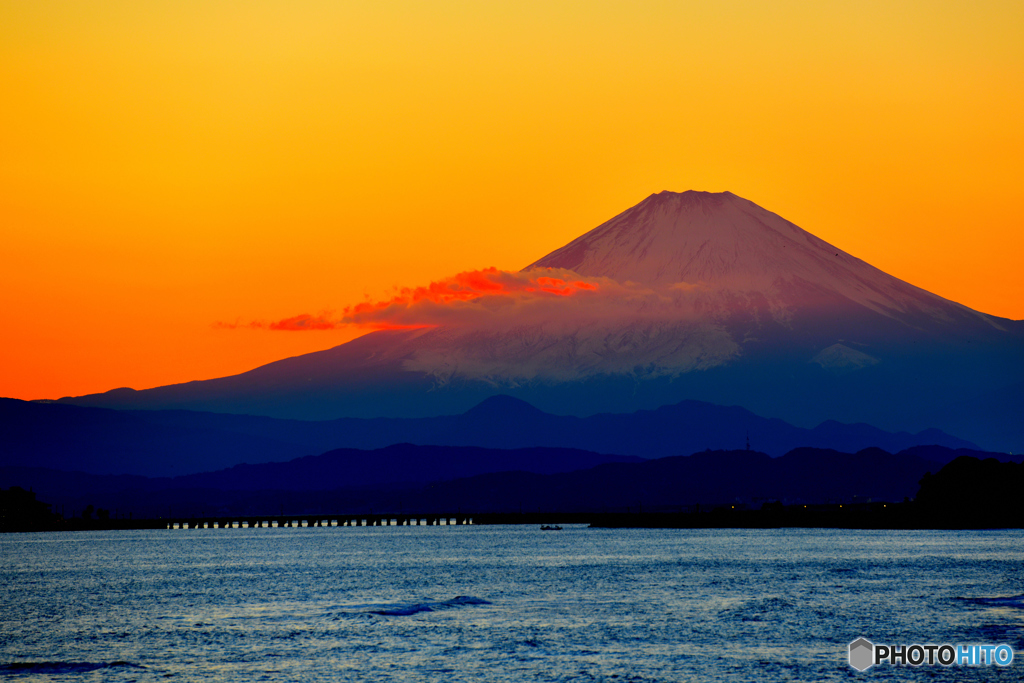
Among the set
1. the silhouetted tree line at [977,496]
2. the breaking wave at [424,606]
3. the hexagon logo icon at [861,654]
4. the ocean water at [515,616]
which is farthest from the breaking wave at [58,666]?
the silhouetted tree line at [977,496]

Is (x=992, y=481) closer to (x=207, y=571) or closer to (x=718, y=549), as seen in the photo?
(x=718, y=549)

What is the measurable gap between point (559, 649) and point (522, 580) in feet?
116

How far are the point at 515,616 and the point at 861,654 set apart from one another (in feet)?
66.2

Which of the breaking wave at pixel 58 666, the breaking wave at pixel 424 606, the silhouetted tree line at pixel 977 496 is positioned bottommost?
the breaking wave at pixel 58 666

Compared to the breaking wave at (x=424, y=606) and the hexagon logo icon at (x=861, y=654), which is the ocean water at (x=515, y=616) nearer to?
the breaking wave at (x=424, y=606)

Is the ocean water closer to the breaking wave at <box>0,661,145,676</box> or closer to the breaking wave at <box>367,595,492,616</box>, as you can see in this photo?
the breaking wave at <box>0,661,145,676</box>

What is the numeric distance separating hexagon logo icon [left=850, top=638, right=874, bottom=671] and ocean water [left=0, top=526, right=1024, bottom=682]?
61 centimetres

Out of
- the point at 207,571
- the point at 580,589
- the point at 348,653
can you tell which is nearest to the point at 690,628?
the point at 348,653

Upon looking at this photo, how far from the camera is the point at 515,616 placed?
62.9 m

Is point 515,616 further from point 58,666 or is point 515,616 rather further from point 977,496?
point 977,496

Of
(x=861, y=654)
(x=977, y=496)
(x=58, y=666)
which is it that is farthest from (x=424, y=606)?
(x=977, y=496)

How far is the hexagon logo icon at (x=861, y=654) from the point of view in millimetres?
45688

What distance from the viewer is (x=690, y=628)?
57281mm

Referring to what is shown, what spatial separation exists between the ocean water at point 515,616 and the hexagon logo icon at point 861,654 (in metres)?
0.61
